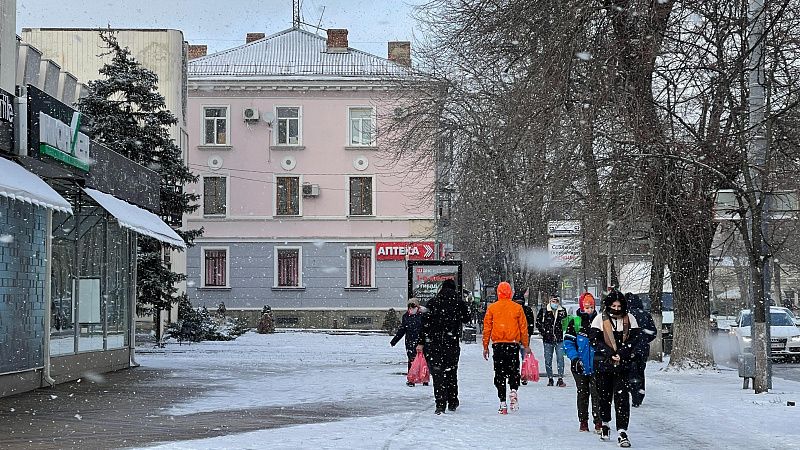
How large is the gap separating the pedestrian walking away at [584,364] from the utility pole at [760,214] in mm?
6051

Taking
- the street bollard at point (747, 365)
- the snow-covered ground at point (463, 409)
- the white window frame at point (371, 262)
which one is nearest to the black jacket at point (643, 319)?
the snow-covered ground at point (463, 409)

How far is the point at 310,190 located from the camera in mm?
53281

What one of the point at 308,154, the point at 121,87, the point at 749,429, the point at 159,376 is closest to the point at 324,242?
the point at 308,154

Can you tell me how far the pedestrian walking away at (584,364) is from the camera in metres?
13.1

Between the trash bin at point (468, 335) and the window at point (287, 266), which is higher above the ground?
the window at point (287, 266)

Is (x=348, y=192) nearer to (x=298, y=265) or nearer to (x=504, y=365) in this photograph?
(x=298, y=265)

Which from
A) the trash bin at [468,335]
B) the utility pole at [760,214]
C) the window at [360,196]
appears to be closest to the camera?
the utility pole at [760,214]

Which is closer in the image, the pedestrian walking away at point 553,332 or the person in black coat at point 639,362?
the person in black coat at point 639,362

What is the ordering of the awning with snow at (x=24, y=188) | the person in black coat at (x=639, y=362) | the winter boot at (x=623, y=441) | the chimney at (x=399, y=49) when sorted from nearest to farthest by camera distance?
the winter boot at (x=623, y=441) < the awning with snow at (x=24, y=188) < the person in black coat at (x=639, y=362) < the chimney at (x=399, y=49)

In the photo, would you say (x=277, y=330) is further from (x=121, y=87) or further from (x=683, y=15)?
(x=683, y=15)

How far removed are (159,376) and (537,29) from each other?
401 inches

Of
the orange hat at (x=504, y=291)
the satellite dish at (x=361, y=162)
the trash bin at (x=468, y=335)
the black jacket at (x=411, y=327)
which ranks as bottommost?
the trash bin at (x=468, y=335)

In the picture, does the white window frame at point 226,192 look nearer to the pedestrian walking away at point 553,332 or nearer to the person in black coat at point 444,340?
the pedestrian walking away at point 553,332

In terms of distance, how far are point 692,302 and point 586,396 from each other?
11.6 meters
